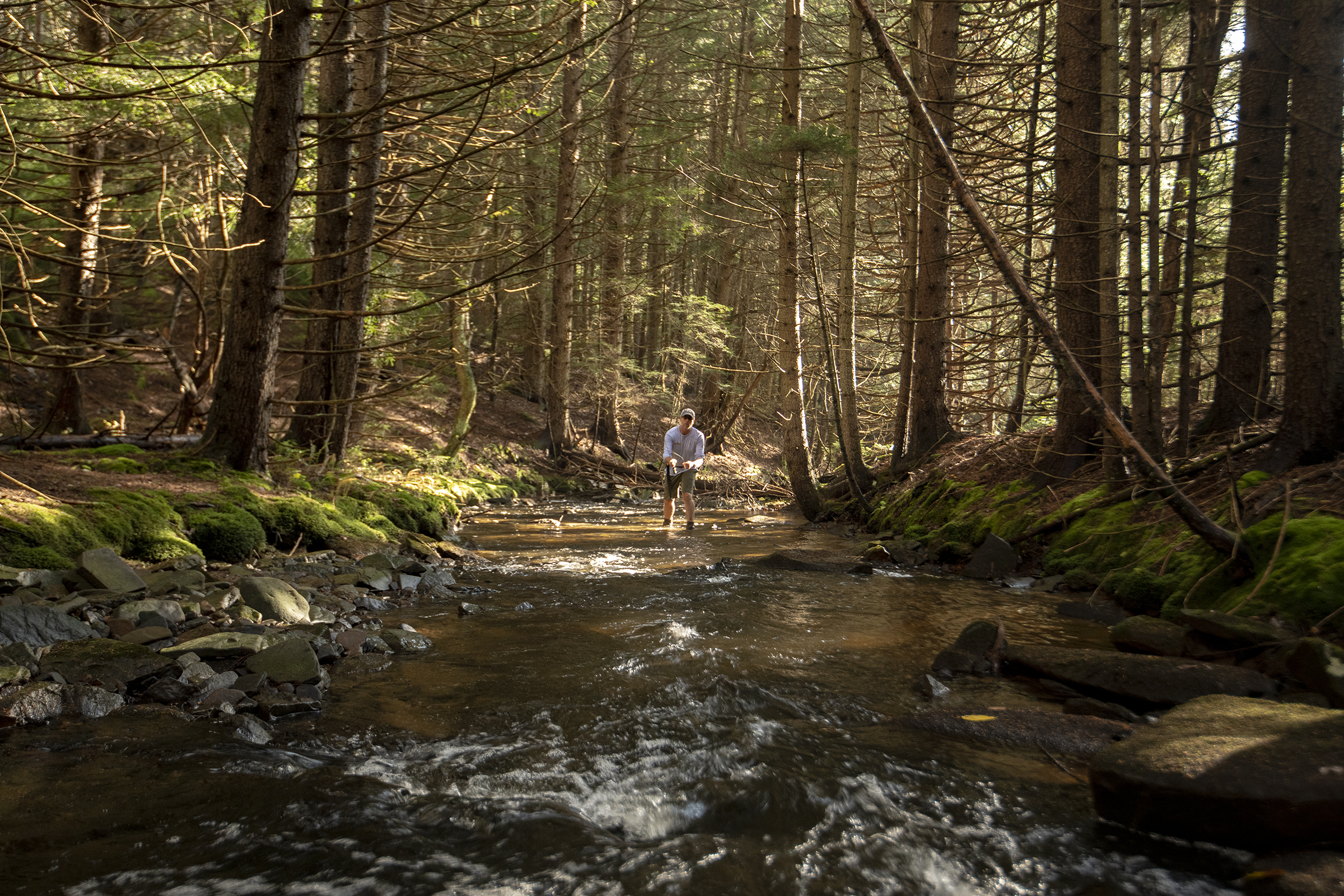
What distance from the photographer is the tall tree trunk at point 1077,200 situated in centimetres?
883

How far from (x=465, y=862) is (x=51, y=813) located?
4.85ft

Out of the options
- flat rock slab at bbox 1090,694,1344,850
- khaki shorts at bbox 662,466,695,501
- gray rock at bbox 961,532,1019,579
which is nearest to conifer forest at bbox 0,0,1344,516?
gray rock at bbox 961,532,1019,579

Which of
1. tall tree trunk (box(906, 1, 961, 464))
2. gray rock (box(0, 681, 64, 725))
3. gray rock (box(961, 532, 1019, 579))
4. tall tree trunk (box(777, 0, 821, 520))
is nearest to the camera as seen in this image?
gray rock (box(0, 681, 64, 725))

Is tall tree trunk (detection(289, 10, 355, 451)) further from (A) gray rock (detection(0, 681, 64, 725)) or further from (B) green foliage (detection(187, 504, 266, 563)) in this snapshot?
(A) gray rock (detection(0, 681, 64, 725))

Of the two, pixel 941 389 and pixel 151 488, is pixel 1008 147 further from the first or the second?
pixel 151 488

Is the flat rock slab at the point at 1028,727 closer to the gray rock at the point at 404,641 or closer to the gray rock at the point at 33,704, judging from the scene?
the gray rock at the point at 404,641

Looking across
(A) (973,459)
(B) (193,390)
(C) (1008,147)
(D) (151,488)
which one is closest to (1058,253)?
(C) (1008,147)

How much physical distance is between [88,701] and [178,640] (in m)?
0.82

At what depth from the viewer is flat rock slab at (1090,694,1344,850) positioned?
2627mm

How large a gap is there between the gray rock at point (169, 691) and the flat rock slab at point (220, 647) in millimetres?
234

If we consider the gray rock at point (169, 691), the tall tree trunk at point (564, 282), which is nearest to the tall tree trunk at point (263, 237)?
the gray rock at point (169, 691)

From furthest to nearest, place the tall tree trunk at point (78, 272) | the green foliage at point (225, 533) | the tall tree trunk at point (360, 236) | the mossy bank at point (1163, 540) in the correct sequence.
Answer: the tall tree trunk at point (78, 272)
the tall tree trunk at point (360, 236)
the green foliage at point (225, 533)
the mossy bank at point (1163, 540)

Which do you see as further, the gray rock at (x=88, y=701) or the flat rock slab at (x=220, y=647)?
the flat rock slab at (x=220, y=647)

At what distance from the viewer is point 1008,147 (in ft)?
28.2
